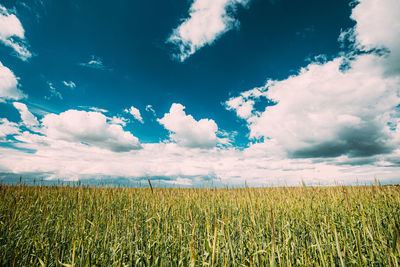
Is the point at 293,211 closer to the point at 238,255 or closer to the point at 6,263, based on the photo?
the point at 238,255

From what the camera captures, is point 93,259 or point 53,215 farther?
point 53,215

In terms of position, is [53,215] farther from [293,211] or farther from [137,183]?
[293,211]

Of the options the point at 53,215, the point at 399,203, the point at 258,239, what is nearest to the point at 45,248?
the point at 53,215

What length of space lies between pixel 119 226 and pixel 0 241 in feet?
8.72

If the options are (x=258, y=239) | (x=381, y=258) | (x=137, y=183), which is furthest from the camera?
(x=137, y=183)

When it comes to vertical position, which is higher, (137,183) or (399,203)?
(137,183)

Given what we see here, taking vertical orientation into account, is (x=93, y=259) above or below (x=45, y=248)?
above

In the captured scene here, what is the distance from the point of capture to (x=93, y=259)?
2.90 meters

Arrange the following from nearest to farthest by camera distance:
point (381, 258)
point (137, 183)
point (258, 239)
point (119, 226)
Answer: point (381, 258)
point (258, 239)
point (119, 226)
point (137, 183)

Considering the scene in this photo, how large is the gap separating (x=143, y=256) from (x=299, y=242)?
11.5 ft

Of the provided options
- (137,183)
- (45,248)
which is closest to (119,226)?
(45,248)

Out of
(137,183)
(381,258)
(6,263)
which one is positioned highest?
(137,183)

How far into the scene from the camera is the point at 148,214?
6555mm

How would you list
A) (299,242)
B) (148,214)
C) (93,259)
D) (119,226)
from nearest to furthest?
1. (93,259)
2. (299,242)
3. (119,226)
4. (148,214)
